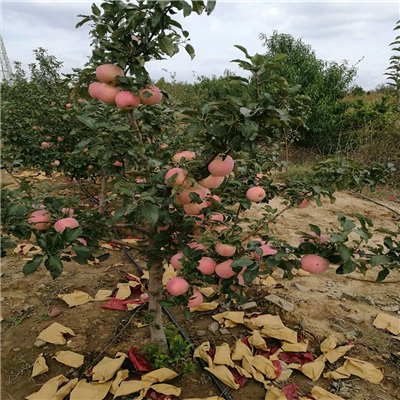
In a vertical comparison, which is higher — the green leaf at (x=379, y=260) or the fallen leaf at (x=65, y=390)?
the green leaf at (x=379, y=260)

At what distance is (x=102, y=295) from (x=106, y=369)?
85 centimetres

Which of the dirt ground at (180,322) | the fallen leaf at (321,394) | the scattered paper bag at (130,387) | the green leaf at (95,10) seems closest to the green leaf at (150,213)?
the green leaf at (95,10)

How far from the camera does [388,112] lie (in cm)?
667

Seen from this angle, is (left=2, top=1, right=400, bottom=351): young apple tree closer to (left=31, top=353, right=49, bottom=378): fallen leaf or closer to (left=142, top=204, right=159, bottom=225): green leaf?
(left=142, top=204, right=159, bottom=225): green leaf

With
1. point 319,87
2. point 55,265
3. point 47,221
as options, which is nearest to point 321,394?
point 55,265

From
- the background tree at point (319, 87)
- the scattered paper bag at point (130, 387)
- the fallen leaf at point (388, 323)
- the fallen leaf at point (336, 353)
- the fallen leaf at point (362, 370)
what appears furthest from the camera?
the background tree at point (319, 87)

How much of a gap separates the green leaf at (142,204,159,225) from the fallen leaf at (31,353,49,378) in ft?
4.40

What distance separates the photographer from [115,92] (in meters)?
1.28

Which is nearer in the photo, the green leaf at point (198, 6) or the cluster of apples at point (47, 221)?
the green leaf at point (198, 6)

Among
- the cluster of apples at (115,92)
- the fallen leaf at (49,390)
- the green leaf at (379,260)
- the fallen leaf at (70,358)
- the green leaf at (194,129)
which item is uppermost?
the cluster of apples at (115,92)

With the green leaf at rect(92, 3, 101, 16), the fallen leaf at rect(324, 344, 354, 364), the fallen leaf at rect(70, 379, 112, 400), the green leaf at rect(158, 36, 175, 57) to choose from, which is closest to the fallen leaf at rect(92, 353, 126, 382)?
the fallen leaf at rect(70, 379, 112, 400)

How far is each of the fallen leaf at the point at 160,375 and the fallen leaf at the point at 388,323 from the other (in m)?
1.53

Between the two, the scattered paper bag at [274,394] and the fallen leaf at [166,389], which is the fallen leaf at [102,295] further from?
the scattered paper bag at [274,394]

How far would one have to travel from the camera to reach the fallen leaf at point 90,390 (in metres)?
1.61
